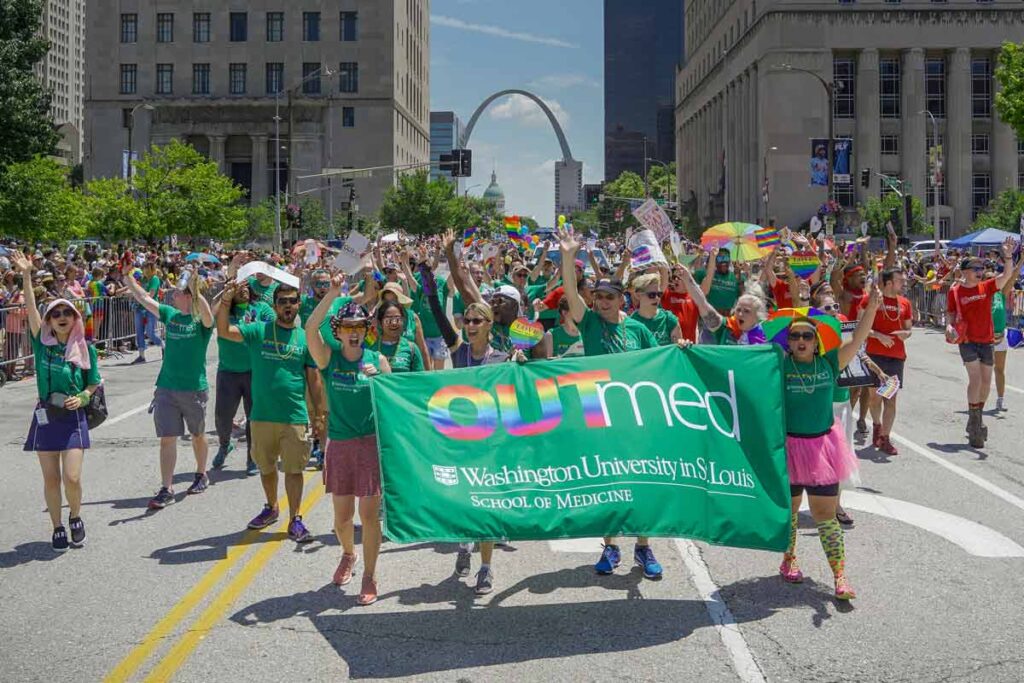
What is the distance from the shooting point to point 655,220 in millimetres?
12602

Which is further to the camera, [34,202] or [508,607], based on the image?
[34,202]

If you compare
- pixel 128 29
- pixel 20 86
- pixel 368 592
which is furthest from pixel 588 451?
pixel 128 29

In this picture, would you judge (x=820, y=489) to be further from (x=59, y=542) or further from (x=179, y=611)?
(x=59, y=542)

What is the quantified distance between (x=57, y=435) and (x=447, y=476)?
3.34m

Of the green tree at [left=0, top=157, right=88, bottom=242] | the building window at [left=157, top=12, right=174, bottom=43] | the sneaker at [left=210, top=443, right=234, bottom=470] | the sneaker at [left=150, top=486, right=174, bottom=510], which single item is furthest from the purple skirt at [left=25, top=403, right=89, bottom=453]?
the building window at [left=157, top=12, right=174, bottom=43]

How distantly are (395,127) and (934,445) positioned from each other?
88330 millimetres

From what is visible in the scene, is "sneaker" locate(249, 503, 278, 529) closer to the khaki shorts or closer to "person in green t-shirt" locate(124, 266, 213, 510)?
the khaki shorts

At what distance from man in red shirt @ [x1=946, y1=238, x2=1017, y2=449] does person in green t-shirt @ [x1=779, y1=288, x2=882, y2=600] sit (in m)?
5.97

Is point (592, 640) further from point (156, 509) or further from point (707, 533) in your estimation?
point (156, 509)

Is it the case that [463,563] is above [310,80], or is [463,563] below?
below

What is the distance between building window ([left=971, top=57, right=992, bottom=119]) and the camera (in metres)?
81.5

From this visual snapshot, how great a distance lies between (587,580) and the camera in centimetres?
752

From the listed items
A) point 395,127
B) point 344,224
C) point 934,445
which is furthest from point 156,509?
point 395,127

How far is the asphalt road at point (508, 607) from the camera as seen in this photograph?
19.3 ft
